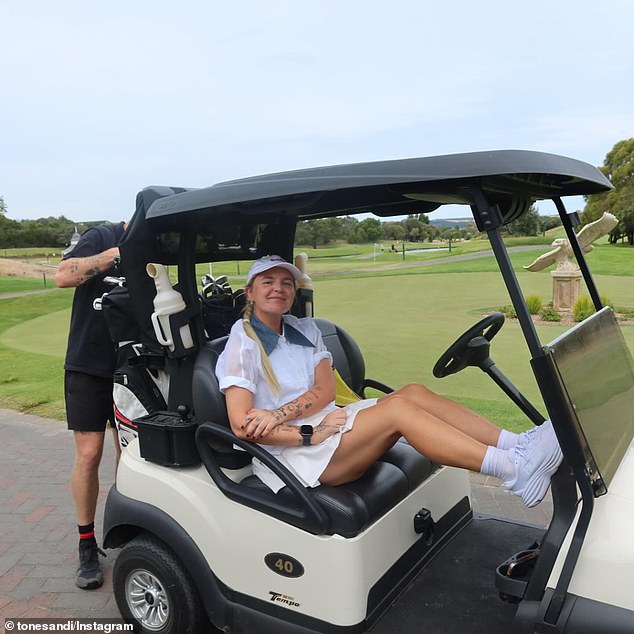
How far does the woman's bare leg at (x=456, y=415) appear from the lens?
7.06ft

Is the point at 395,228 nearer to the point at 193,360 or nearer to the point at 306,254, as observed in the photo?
the point at 306,254

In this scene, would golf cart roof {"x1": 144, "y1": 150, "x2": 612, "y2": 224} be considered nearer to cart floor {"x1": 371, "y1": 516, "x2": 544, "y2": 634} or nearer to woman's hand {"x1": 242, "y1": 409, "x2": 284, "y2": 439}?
woman's hand {"x1": 242, "y1": 409, "x2": 284, "y2": 439}

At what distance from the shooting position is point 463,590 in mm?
2062

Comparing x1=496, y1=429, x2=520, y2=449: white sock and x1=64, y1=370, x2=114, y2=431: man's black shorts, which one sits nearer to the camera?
x1=496, y1=429, x2=520, y2=449: white sock

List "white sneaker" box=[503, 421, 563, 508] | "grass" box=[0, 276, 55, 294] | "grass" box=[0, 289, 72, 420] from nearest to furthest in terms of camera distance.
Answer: "white sneaker" box=[503, 421, 563, 508]
"grass" box=[0, 289, 72, 420]
"grass" box=[0, 276, 55, 294]

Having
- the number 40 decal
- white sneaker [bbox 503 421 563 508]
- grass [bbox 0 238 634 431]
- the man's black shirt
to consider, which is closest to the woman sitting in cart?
white sneaker [bbox 503 421 563 508]

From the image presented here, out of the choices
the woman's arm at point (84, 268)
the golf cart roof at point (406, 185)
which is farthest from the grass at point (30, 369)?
the golf cart roof at point (406, 185)

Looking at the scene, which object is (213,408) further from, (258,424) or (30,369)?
(30,369)

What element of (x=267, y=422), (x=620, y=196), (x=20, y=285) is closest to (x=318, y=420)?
(x=267, y=422)

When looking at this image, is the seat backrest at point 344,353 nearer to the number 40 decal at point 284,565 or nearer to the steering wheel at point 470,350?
the steering wheel at point 470,350

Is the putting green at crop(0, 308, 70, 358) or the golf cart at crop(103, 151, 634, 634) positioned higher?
the golf cart at crop(103, 151, 634, 634)

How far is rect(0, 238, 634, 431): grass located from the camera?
4.31 m

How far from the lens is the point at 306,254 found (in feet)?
9.71

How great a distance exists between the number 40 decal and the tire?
388 mm
